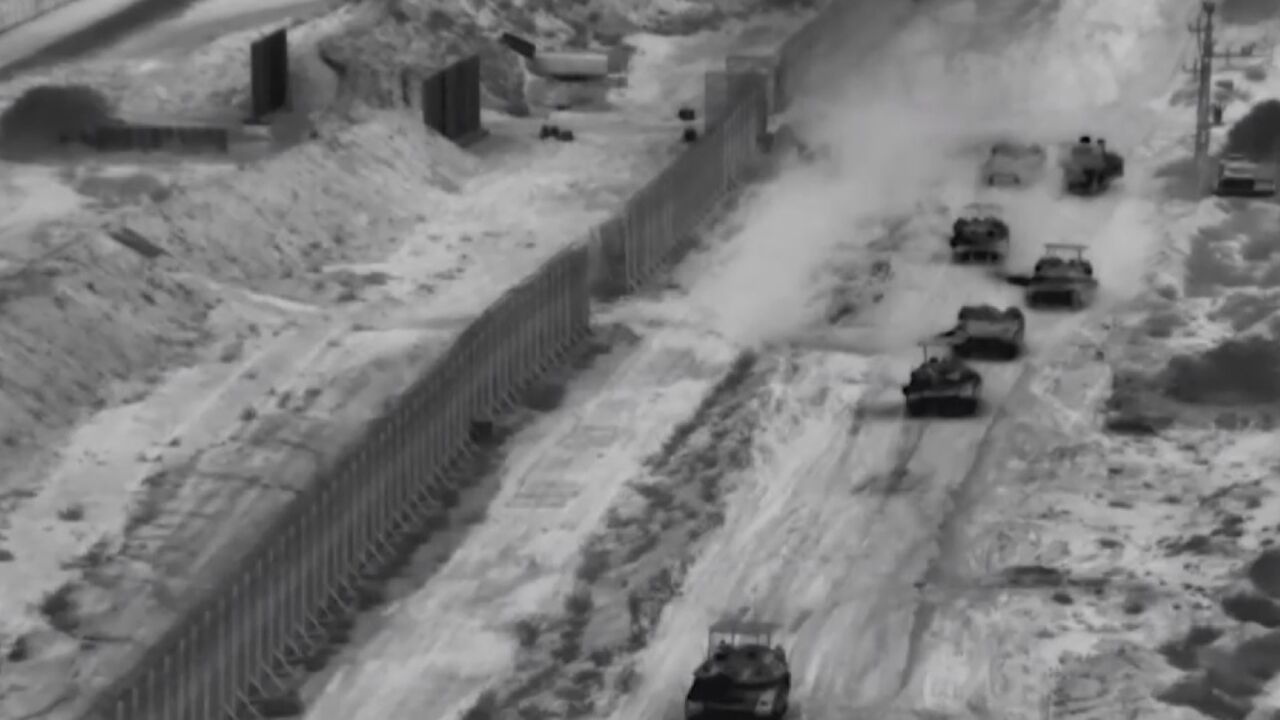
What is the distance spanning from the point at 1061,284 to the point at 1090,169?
543 inches

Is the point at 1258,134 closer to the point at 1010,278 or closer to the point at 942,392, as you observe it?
the point at 1010,278

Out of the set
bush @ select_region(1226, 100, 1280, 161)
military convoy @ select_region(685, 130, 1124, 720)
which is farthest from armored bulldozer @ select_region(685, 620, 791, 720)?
bush @ select_region(1226, 100, 1280, 161)

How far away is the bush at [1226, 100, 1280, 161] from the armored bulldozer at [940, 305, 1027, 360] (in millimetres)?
24805

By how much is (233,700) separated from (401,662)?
3785mm

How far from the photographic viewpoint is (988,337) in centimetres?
7569

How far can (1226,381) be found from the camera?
73.0 meters

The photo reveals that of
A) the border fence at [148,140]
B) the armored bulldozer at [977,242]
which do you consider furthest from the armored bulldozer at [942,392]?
the border fence at [148,140]

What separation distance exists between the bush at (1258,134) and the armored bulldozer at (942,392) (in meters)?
30.3

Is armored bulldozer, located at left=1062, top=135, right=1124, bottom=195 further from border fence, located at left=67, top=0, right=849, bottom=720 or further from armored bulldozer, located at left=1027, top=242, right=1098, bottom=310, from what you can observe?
border fence, located at left=67, top=0, right=849, bottom=720

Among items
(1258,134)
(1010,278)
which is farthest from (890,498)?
(1258,134)

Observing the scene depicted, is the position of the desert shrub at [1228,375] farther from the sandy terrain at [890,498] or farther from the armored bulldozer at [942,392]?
the armored bulldozer at [942,392]

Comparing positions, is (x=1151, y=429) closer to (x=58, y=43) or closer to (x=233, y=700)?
(x=233, y=700)

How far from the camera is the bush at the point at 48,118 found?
9031cm

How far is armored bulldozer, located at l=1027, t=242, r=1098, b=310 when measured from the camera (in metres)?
80.5
